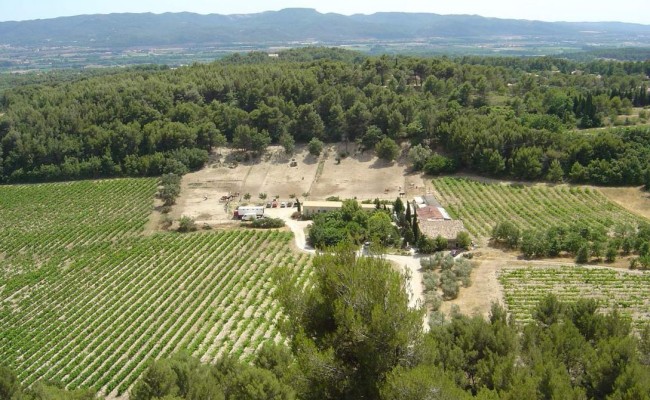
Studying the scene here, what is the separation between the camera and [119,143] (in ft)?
209

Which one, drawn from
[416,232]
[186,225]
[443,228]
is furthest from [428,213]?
[186,225]

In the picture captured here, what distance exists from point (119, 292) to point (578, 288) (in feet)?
97.0

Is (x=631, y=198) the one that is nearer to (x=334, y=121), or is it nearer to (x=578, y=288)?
(x=578, y=288)

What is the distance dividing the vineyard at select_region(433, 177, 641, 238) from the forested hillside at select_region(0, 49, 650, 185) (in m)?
3.30

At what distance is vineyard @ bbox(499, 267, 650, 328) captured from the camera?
27.8m

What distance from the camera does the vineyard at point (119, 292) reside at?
27.1m

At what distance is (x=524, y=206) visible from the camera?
46.2m

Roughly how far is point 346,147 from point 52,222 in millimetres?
34691

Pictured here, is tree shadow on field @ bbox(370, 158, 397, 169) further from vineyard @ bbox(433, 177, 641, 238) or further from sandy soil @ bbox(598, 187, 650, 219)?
sandy soil @ bbox(598, 187, 650, 219)

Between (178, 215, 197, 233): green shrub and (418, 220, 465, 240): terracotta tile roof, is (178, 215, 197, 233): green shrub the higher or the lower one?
the lower one

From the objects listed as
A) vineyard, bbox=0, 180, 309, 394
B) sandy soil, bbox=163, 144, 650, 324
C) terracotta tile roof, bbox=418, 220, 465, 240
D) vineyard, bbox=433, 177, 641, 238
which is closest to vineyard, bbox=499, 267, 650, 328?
sandy soil, bbox=163, 144, 650, 324

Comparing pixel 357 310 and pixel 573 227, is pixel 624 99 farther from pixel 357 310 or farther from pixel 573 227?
pixel 357 310

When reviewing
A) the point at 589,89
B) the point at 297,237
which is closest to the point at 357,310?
the point at 297,237

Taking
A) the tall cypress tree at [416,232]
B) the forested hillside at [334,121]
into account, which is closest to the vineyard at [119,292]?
the tall cypress tree at [416,232]
